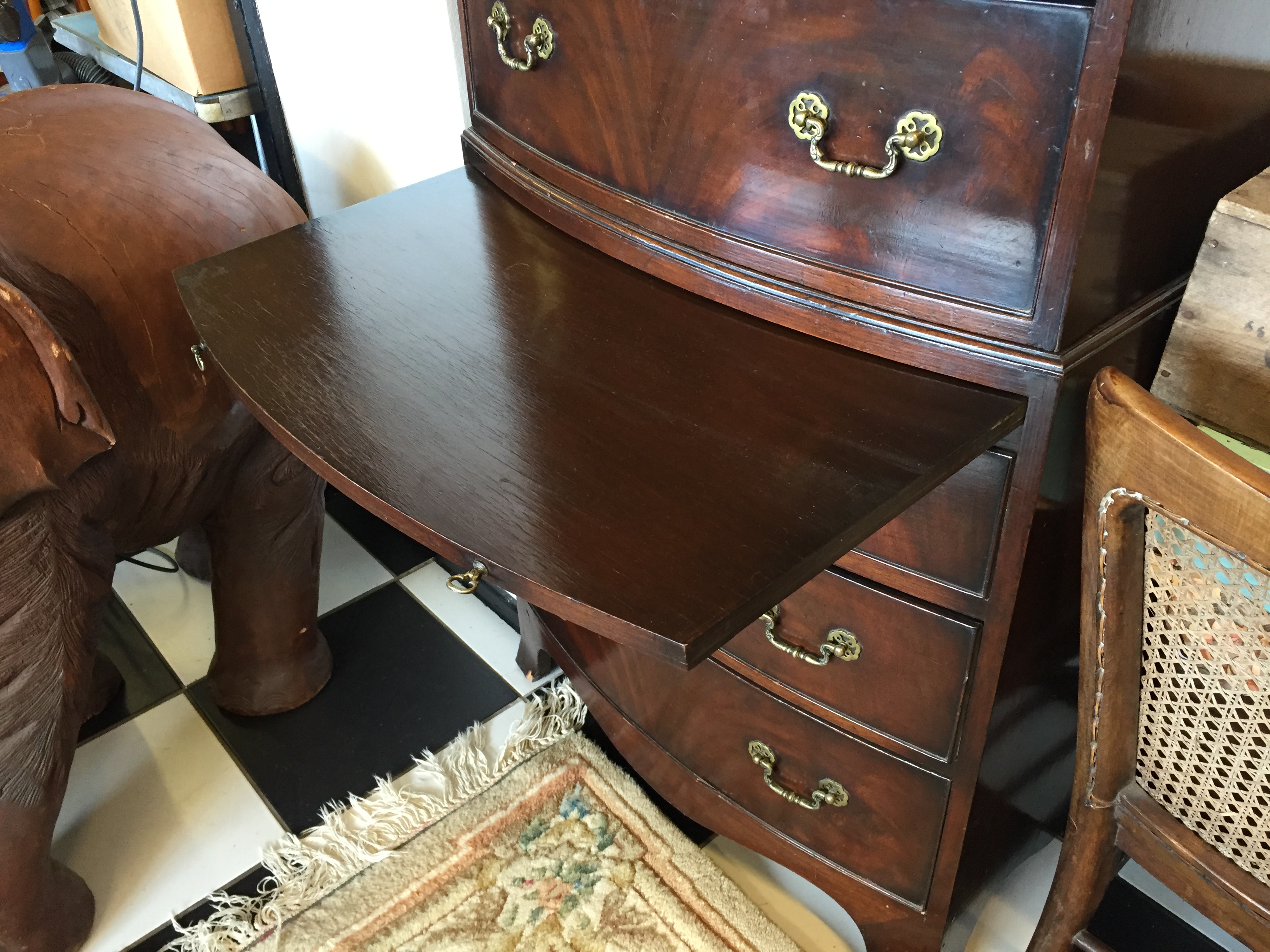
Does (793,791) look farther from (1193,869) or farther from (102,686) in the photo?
(102,686)

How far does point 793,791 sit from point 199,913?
71 centimetres

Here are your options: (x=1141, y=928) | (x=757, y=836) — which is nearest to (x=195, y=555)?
(x=757, y=836)

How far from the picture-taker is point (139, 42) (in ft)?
4.85

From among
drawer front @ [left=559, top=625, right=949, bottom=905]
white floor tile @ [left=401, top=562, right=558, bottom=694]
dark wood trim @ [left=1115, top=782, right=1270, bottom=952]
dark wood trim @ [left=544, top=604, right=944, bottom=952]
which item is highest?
dark wood trim @ [left=1115, top=782, right=1270, bottom=952]

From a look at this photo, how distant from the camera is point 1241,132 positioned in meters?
0.65

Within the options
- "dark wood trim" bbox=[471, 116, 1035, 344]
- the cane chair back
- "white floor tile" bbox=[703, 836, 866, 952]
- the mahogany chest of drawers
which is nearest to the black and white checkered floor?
"white floor tile" bbox=[703, 836, 866, 952]

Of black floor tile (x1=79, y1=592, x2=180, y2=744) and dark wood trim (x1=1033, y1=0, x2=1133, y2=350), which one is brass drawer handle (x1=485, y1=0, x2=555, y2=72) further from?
black floor tile (x1=79, y1=592, x2=180, y2=744)

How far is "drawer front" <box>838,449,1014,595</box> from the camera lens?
0.65 meters

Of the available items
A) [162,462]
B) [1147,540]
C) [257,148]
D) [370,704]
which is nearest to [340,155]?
[257,148]

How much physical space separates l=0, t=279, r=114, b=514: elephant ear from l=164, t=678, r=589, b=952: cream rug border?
0.52 m

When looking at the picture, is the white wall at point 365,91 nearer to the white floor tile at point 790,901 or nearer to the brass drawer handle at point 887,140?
the brass drawer handle at point 887,140

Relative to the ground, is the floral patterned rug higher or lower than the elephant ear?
lower

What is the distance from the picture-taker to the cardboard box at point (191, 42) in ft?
4.56

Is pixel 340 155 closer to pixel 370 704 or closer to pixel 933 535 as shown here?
pixel 370 704
